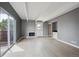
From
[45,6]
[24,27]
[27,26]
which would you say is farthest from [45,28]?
[45,6]

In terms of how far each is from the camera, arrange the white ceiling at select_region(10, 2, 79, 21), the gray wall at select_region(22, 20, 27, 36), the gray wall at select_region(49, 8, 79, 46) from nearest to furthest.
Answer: the white ceiling at select_region(10, 2, 79, 21), the gray wall at select_region(49, 8, 79, 46), the gray wall at select_region(22, 20, 27, 36)

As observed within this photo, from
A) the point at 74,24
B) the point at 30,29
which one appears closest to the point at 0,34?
the point at 74,24

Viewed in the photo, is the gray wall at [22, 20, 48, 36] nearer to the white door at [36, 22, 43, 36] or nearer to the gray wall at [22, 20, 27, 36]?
the gray wall at [22, 20, 27, 36]

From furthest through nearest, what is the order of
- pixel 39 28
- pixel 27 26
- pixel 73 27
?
pixel 39 28
pixel 27 26
pixel 73 27

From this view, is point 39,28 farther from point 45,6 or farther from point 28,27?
point 45,6

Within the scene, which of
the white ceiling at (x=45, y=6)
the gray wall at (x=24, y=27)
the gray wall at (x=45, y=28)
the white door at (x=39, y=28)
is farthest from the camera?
the gray wall at (x=45, y=28)

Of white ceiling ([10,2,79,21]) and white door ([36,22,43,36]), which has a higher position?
white ceiling ([10,2,79,21])

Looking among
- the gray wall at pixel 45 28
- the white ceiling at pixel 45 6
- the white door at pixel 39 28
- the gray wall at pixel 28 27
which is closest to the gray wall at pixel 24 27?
the gray wall at pixel 28 27

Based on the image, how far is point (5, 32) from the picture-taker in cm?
663

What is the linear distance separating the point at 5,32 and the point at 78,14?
4548 millimetres

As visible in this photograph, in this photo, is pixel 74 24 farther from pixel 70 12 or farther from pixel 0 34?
pixel 0 34

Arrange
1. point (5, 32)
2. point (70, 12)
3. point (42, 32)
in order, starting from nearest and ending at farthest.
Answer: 1. point (5, 32)
2. point (70, 12)
3. point (42, 32)

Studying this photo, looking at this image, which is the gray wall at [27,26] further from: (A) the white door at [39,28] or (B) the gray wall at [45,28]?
(B) the gray wall at [45,28]

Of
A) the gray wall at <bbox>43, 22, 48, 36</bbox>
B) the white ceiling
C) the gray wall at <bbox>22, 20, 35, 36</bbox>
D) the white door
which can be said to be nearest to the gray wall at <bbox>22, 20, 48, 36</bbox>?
the gray wall at <bbox>22, 20, 35, 36</bbox>
